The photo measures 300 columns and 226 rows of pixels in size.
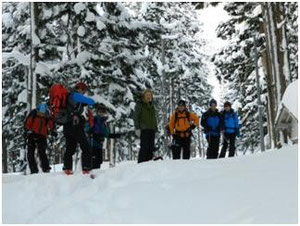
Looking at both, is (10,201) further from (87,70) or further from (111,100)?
(111,100)

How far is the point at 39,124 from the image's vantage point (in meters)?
10.3

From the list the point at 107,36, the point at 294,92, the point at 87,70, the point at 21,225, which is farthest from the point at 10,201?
the point at 294,92

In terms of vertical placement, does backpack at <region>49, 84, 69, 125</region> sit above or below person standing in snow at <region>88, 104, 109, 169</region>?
above

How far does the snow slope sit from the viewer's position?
6234 mm

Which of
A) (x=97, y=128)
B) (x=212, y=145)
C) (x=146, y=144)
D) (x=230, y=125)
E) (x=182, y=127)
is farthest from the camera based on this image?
(x=230, y=125)

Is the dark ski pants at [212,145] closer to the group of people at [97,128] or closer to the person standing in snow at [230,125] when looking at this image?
the group of people at [97,128]

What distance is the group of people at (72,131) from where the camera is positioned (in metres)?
8.93

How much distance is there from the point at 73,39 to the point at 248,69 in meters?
11.6

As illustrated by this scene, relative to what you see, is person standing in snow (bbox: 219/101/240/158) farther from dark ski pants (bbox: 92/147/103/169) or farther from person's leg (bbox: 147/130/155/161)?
dark ski pants (bbox: 92/147/103/169)

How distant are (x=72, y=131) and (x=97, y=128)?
249 centimetres

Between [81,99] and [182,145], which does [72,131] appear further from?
[182,145]

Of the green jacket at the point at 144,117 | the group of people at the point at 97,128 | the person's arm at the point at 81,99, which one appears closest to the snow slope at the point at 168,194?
the group of people at the point at 97,128

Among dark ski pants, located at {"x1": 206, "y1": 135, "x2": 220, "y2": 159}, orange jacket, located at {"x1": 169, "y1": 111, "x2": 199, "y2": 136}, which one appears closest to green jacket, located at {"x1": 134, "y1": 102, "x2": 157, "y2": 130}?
orange jacket, located at {"x1": 169, "y1": 111, "x2": 199, "y2": 136}

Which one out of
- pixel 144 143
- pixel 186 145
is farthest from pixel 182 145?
pixel 144 143
